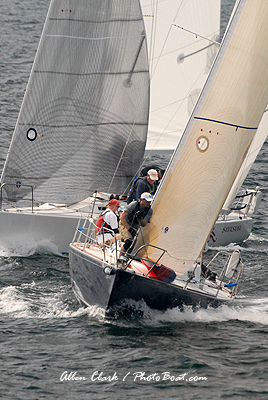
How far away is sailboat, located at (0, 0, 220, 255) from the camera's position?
48.6 feet

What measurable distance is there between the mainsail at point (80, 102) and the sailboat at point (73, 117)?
24 mm

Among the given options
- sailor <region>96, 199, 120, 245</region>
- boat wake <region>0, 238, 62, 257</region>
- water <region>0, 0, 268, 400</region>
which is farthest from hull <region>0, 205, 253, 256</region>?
sailor <region>96, 199, 120, 245</region>

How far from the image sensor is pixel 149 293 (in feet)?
34.8

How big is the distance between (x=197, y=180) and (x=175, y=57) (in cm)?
740

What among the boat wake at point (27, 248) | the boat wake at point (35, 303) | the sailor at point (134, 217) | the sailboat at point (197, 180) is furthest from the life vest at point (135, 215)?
the boat wake at point (27, 248)

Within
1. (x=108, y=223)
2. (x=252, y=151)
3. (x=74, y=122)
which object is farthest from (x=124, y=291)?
(x=252, y=151)

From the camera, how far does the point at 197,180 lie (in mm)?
10727

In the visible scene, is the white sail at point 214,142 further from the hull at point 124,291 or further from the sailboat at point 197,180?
the hull at point 124,291

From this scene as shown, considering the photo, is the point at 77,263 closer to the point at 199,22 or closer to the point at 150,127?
the point at 150,127

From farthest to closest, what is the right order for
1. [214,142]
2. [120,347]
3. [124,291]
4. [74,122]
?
1. [74,122]
2. [214,142]
3. [124,291]
4. [120,347]

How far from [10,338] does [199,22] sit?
10.5m

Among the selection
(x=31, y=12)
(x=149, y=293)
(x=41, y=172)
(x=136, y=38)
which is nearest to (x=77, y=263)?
(x=149, y=293)

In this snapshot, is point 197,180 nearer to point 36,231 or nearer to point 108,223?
point 108,223

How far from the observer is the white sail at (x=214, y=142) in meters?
10.5
